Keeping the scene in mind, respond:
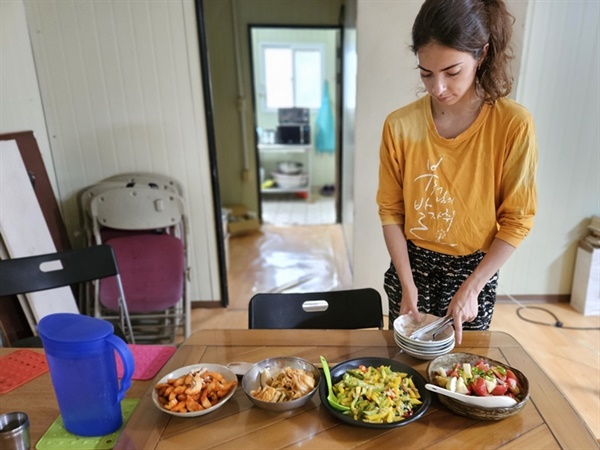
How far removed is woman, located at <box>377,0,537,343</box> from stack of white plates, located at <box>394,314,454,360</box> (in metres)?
0.04

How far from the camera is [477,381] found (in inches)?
35.7

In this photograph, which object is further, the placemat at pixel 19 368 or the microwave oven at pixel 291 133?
the microwave oven at pixel 291 133

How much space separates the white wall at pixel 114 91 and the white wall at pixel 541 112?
955mm

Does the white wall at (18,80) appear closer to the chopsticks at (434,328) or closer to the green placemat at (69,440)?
the green placemat at (69,440)

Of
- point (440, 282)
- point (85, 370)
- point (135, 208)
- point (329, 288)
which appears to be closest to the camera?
point (85, 370)

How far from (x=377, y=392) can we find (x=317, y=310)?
49cm

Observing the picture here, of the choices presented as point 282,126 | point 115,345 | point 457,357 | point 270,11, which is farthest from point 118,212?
point 282,126

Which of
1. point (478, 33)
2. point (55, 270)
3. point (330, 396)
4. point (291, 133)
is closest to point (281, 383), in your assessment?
point (330, 396)

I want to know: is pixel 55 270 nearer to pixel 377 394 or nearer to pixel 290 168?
pixel 377 394

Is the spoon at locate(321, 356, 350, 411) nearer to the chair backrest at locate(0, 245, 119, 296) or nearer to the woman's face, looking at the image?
the woman's face

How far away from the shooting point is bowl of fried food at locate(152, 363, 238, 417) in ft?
2.91

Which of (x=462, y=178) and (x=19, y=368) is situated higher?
(x=462, y=178)

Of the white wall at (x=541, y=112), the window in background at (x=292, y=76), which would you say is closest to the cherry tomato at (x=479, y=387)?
the white wall at (x=541, y=112)

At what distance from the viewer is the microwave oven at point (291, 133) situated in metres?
5.10
